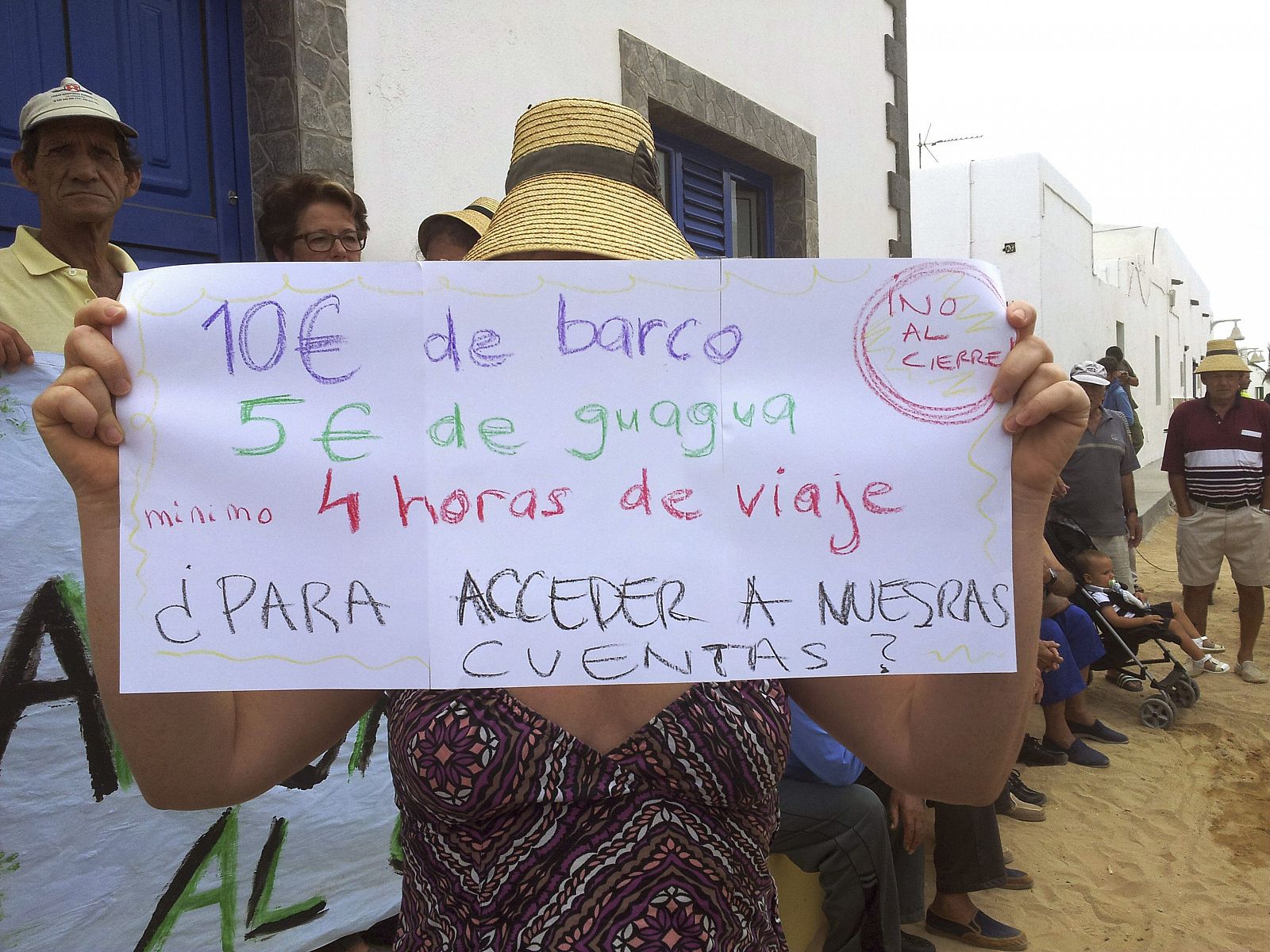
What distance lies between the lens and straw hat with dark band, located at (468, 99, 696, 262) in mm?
1230

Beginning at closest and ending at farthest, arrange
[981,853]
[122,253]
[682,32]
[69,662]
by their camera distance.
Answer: [69,662]
[122,253]
[981,853]
[682,32]

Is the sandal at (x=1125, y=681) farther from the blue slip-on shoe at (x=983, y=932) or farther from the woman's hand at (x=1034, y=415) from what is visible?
the woman's hand at (x=1034, y=415)

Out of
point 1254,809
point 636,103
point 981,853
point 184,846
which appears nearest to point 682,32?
point 636,103

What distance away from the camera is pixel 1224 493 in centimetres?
661

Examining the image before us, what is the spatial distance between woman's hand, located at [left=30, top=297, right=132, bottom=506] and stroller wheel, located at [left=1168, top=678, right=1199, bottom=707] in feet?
21.2

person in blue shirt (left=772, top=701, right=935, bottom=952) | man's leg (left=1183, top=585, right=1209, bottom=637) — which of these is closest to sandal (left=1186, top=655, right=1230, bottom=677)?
man's leg (left=1183, top=585, right=1209, bottom=637)

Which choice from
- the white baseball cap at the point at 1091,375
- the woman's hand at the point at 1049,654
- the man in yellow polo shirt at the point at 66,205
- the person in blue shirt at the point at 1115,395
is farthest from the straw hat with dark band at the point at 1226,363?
the man in yellow polo shirt at the point at 66,205

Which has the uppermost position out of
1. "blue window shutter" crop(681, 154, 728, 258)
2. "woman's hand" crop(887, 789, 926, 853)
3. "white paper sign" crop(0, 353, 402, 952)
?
"blue window shutter" crop(681, 154, 728, 258)

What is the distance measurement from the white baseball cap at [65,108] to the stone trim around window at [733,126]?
2.92 m

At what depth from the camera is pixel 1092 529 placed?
22.0ft

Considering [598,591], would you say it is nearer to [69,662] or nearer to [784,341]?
[784,341]

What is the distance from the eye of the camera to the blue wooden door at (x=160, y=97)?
2578 millimetres

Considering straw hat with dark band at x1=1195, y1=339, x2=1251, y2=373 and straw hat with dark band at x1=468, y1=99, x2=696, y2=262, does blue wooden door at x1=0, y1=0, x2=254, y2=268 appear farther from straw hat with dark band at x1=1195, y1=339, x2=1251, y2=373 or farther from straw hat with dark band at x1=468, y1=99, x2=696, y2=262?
straw hat with dark band at x1=1195, y1=339, x2=1251, y2=373

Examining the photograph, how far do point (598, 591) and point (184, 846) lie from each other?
151cm
